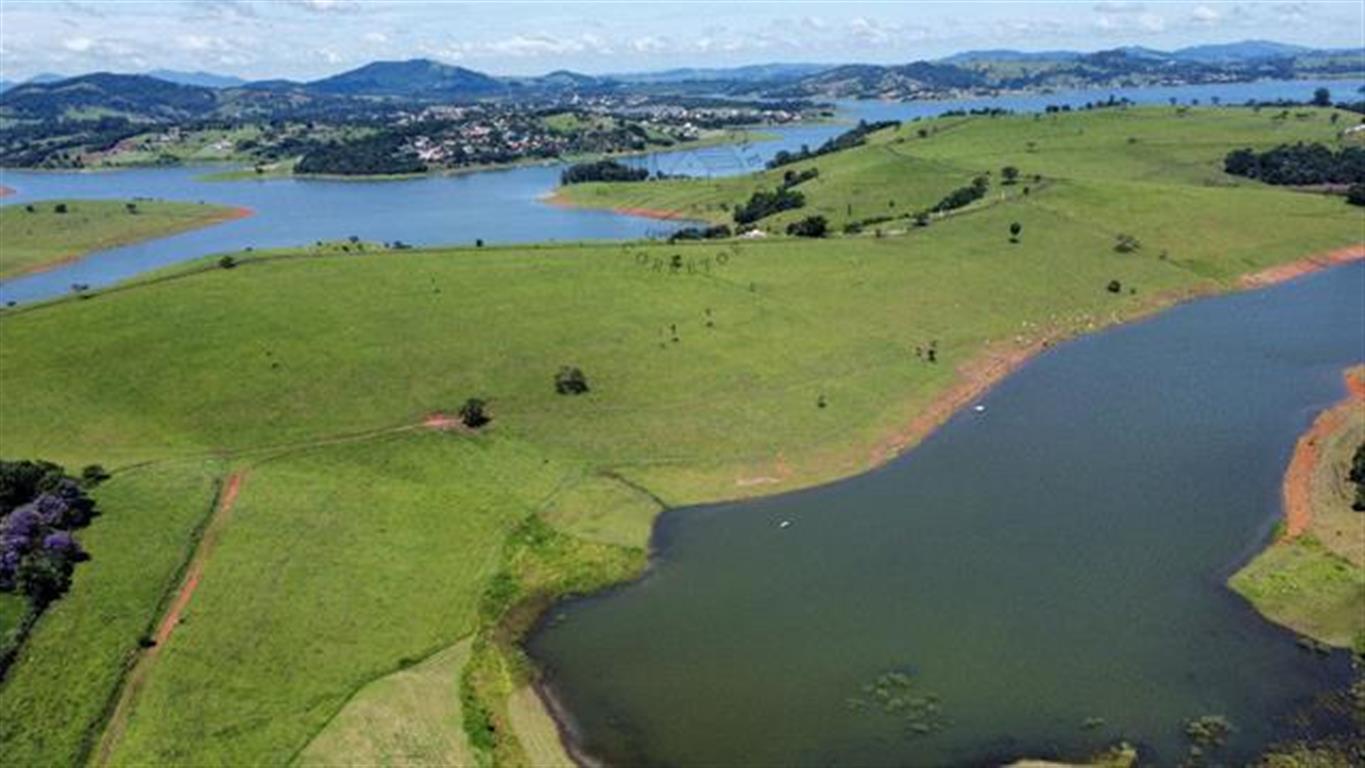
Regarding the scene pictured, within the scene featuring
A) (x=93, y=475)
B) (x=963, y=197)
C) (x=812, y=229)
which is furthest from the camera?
(x=963, y=197)

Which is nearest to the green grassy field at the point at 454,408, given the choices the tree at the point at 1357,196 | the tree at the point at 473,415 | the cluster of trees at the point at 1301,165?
the tree at the point at 473,415

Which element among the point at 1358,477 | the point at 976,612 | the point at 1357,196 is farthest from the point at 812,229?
the point at 976,612

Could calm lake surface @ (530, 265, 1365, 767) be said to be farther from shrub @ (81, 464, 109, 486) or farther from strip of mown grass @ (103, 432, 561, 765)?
shrub @ (81, 464, 109, 486)

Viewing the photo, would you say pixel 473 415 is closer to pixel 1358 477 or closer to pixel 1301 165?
pixel 1358 477

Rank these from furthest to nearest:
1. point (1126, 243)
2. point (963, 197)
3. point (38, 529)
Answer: point (963, 197)
point (1126, 243)
point (38, 529)

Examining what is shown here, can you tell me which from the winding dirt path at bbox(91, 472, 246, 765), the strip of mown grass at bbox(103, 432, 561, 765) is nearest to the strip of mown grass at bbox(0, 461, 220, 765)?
the winding dirt path at bbox(91, 472, 246, 765)

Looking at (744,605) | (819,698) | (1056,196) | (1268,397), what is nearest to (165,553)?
(744,605)

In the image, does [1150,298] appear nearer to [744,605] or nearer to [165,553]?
[744,605]
